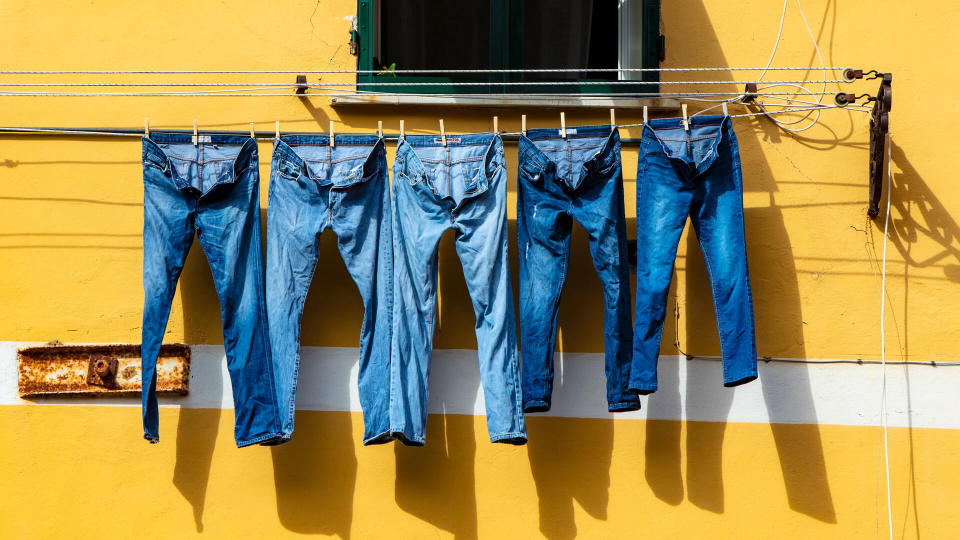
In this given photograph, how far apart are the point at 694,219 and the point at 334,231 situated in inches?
67.7

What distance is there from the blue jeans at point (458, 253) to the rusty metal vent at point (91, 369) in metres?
1.15

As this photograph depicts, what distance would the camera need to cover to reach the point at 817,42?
459cm

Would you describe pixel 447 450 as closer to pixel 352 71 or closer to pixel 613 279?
pixel 613 279

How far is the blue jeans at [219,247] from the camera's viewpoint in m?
4.12

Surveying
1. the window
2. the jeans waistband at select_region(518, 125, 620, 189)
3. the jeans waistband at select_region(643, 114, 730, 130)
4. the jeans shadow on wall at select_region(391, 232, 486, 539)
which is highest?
the window

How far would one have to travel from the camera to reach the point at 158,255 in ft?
13.7

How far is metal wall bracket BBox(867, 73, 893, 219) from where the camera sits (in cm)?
420

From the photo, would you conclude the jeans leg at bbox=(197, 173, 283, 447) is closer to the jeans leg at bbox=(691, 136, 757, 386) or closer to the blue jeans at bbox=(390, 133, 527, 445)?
the blue jeans at bbox=(390, 133, 527, 445)

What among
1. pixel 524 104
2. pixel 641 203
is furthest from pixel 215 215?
pixel 641 203

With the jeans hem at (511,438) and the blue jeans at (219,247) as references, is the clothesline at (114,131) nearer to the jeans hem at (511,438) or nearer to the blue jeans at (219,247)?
the blue jeans at (219,247)

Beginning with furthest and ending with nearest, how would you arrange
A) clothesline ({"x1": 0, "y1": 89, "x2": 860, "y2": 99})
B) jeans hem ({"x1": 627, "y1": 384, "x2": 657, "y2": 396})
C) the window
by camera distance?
the window, clothesline ({"x1": 0, "y1": 89, "x2": 860, "y2": 99}), jeans hem ({"x1": 627, "y1": 384, "x2": 657, "y2": 396})

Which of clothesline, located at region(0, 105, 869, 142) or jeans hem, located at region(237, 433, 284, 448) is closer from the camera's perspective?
jeans hem, located at region(237, 433, 284, 448)

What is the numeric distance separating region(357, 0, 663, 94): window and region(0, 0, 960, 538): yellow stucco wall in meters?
0.16

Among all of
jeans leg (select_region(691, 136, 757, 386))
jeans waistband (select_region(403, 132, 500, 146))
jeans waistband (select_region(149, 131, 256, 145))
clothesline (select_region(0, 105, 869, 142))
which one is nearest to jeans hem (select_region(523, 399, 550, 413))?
jeans leg (select_region(691, 136, 757, 386))
